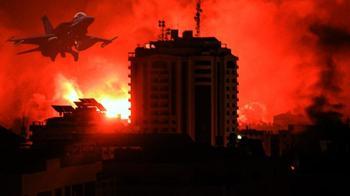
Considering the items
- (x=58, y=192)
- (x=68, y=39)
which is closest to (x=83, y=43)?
(x=68, y=39)

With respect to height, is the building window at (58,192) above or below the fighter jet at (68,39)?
below

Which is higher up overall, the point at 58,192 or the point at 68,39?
the point at 68,39

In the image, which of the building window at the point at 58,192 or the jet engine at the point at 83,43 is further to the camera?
the jet engine at the point at 83,43

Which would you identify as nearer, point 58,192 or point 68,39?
point 58,192

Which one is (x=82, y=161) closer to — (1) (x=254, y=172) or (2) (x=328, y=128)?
(1) (x=254, y=172)

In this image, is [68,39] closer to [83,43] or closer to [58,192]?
[83,43]

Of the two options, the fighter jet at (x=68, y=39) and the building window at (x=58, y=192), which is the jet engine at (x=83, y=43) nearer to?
the fighter jet at (x=68, y=39)

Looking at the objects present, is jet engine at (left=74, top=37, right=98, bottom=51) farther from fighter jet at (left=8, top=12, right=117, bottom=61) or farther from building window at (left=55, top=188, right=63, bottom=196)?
building window at (left=55, top=188, right=63, bottom=196)

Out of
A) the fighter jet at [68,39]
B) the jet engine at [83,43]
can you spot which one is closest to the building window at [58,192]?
the fighter jet at [68,39]

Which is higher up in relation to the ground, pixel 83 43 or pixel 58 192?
pixel 83 43
